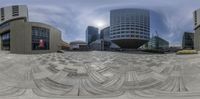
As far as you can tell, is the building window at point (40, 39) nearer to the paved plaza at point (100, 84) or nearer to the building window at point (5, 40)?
the building window at point (5, 40)

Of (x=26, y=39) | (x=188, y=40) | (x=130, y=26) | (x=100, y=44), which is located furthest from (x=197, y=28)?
(x=26, y=39)

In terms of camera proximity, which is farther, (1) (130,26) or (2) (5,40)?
(2) (5,40)

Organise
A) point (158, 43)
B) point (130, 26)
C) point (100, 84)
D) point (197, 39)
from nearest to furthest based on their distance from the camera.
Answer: point (100, 84), point (197, 39), point (158, 43), point (130, 26)

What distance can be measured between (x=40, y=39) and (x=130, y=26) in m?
3.57

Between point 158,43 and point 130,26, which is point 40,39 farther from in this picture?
point 158,43

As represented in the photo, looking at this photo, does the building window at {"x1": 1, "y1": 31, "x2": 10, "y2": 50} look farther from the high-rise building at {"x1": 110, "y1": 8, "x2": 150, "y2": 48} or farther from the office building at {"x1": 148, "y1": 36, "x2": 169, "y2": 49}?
the office building at {"x1": 148, "y1": 36, "x2": 169, "y2": 49}

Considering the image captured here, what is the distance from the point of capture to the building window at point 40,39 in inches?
181

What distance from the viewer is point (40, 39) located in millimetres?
5098

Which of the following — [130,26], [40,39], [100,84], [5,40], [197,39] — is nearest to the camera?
[100,84]

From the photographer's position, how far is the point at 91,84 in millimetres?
2850

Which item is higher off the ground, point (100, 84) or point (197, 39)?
point (197, 39)

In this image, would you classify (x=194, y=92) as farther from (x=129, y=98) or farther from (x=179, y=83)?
(x=129, y=98)

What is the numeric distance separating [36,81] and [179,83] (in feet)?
10.5

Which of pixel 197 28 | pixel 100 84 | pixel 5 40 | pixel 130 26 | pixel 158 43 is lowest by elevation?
pixel 100 84
